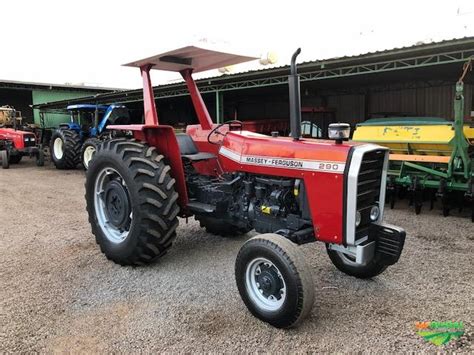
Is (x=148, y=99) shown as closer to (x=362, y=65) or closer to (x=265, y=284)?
(x=265, y=284)

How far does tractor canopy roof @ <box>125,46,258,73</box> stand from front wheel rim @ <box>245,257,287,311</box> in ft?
6.27

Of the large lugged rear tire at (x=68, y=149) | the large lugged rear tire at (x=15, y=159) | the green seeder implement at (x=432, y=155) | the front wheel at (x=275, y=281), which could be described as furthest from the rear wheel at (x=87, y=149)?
the front wheel at (x=275, y=281)

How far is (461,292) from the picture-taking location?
10.3ft

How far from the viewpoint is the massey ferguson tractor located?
8.65ft

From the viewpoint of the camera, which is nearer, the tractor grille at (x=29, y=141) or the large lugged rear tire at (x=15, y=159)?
the tractor grille at (x=29, y=141)

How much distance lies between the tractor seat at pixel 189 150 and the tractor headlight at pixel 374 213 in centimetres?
160

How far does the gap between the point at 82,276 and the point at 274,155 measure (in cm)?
198

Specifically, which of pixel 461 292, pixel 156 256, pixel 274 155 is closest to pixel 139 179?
pixel 156 256

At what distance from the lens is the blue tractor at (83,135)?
37.0 feet

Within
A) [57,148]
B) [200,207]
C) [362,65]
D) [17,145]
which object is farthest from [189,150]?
[17,145]

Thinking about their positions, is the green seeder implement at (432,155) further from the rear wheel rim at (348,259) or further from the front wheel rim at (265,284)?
the front wheel rim at (265,284)

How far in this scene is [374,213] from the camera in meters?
2.95
